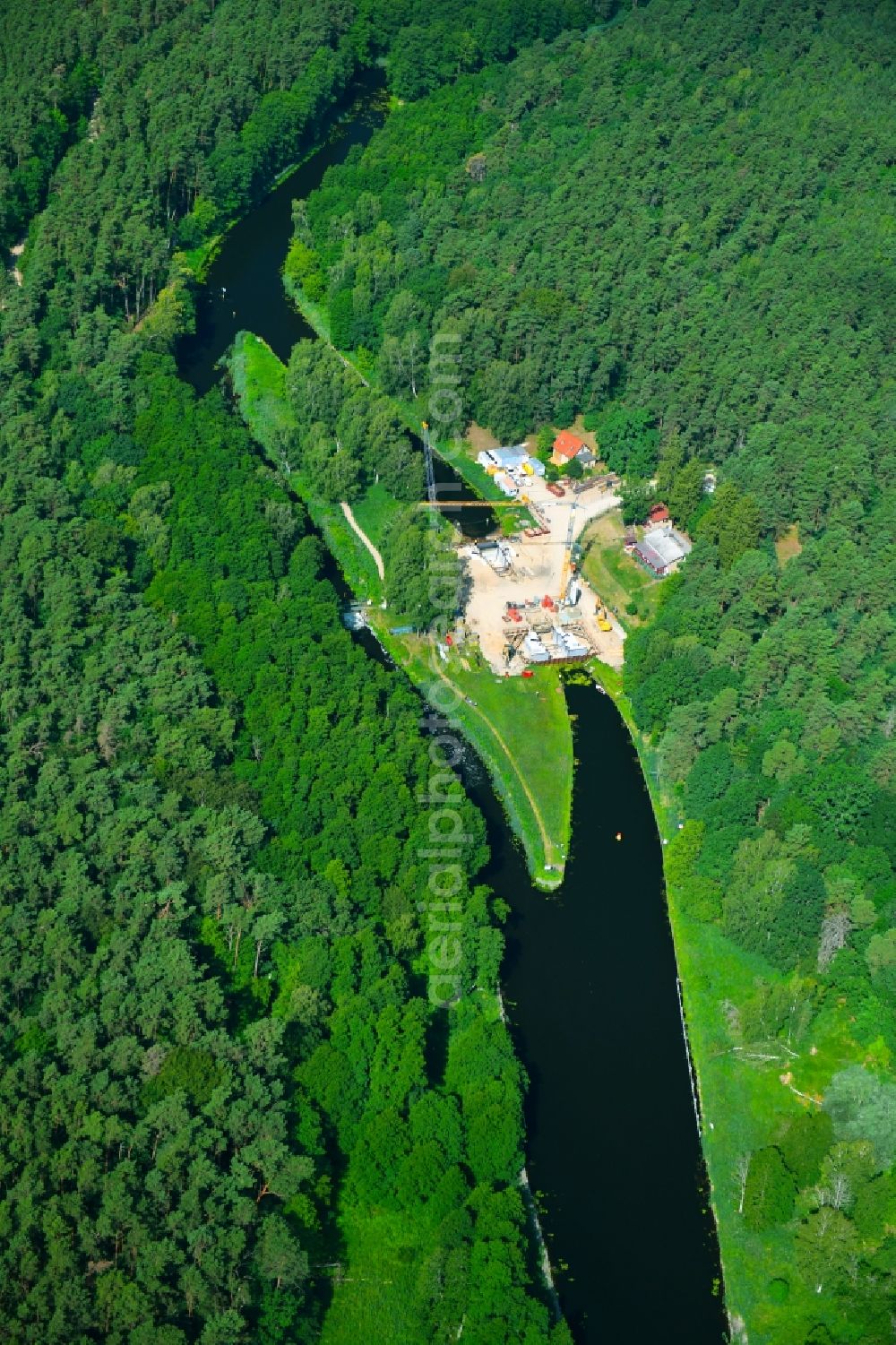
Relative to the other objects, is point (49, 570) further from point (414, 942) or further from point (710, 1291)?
point (710, 1291)

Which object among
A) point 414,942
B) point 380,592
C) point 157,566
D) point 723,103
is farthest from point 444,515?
point 723,103

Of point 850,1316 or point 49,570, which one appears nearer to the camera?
point 850,1316

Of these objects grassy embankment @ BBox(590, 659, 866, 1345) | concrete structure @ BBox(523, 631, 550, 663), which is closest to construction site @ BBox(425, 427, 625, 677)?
concrete structure @ BBox(523, 631, 550, 663)

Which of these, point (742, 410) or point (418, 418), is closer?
point (742, 410)

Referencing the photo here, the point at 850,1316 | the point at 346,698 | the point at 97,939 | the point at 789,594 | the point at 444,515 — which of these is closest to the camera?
the point at 850,1316

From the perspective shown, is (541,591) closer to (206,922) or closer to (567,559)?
(567,559)

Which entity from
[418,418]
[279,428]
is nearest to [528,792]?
[279,428]

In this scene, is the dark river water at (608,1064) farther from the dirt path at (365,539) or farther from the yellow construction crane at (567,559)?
the yellow construction crane at (567,559)
